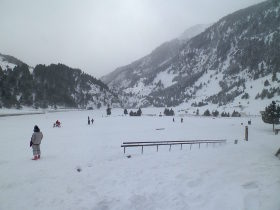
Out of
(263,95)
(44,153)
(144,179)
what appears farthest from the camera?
(263,95)

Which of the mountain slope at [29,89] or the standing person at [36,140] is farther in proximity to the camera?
the mountain slope at [29,89]

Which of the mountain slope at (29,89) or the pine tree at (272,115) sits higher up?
the mountain slope at (29,89)

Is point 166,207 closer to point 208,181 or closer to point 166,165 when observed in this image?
point 208,181

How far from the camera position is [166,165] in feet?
50.5

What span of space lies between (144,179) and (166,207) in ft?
11.1

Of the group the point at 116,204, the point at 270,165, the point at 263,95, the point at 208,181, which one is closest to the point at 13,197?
the point at 116,204

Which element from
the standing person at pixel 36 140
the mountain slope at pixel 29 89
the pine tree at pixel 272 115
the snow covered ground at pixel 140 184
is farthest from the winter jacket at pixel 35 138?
the mountain slope at pixel 29 89

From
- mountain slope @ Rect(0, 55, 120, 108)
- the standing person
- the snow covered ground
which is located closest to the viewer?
the snow covered ground

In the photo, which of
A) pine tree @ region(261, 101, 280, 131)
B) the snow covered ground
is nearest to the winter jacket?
the snow covered ground

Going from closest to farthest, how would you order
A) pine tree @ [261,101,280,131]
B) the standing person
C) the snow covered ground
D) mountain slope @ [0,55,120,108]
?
the snow covered ground → the standing person → pine tree @ [261,101,280,131] → mountain slope @ [0,55,120,108]

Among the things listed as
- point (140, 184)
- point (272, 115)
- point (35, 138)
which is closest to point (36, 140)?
point (35, 138)

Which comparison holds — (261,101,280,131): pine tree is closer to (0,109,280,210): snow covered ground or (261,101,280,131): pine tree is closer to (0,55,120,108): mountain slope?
(0,109,280,210): snow covered ground

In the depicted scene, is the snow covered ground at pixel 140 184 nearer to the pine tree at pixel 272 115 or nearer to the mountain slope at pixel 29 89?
the pine tree at pixel 272 115

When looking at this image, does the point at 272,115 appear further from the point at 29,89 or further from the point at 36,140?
the point at 29,89
